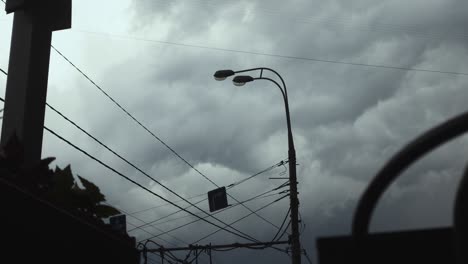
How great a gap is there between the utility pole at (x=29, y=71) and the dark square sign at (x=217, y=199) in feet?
48.6

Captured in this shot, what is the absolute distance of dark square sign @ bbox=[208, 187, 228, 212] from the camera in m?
20.2

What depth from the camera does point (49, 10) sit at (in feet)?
20.1

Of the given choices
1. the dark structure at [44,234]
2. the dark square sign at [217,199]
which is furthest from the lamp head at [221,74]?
the dark structure at [44,234]

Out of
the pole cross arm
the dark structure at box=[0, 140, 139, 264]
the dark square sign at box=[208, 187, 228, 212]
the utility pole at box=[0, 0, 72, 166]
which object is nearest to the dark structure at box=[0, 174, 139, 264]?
the dark structure at box=[0, 140, 139, 264]

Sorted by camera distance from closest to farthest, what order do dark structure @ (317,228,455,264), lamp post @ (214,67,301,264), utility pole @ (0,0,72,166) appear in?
dark structure @ (317,228,455,264), utility pole @ (0,0,72,166), lamp post @ (214,67,301,264)

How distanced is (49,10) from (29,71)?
3.03 ft

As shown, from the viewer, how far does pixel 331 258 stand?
119 centimetres

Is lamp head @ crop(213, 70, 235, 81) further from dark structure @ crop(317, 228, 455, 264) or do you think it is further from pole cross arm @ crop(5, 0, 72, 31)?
dark structure @ crop(317, 228, 455, 264)

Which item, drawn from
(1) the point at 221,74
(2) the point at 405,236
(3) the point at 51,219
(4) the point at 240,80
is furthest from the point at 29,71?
(4) the point at 240,80

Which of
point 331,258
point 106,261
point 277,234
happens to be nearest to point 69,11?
point 106,261

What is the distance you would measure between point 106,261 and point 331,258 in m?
2.75

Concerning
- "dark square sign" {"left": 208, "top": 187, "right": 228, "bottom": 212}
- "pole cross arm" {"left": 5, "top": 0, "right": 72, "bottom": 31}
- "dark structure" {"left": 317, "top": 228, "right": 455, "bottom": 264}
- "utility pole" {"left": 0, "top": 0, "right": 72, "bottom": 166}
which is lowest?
"dark structure" {"left": 317, "top": 228, "right": 455, "bottom": 264}

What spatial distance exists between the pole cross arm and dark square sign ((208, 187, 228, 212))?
573 inches

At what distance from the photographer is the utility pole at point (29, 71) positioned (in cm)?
543
